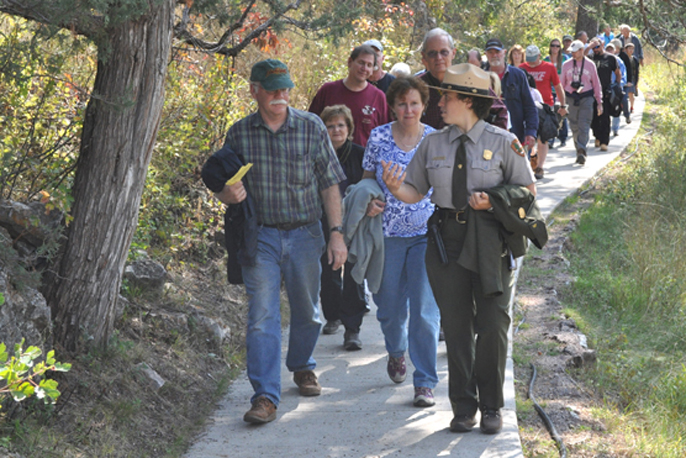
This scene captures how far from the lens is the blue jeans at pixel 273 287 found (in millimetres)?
5141

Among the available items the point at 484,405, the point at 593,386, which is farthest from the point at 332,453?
the point at 593,386

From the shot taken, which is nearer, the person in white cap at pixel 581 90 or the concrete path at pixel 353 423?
the concrete path at pixel 353 423

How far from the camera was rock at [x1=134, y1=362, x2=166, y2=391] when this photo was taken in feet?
17.6

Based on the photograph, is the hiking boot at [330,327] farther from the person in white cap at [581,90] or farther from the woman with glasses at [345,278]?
the person in white cap at [581,90]

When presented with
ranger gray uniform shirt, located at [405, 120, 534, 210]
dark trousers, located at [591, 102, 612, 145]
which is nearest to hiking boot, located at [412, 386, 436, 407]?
ranger gray uniform shirt, located at [405, 120, 534, 210]

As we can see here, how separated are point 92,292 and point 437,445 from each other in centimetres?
228

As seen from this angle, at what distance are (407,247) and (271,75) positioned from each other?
1.40 metres

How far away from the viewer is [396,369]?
5734 mm

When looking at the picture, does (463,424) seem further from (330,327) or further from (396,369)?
(330,327)

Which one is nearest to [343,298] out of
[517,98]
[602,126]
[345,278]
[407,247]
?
[345,278]

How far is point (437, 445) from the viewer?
15.4 ft

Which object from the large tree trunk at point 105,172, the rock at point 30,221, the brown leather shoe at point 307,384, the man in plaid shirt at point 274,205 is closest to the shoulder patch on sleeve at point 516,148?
the man in plaid shirt at point 274,205

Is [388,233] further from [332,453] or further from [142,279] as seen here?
[142,279]

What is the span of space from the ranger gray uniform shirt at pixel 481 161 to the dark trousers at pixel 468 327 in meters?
0.23
